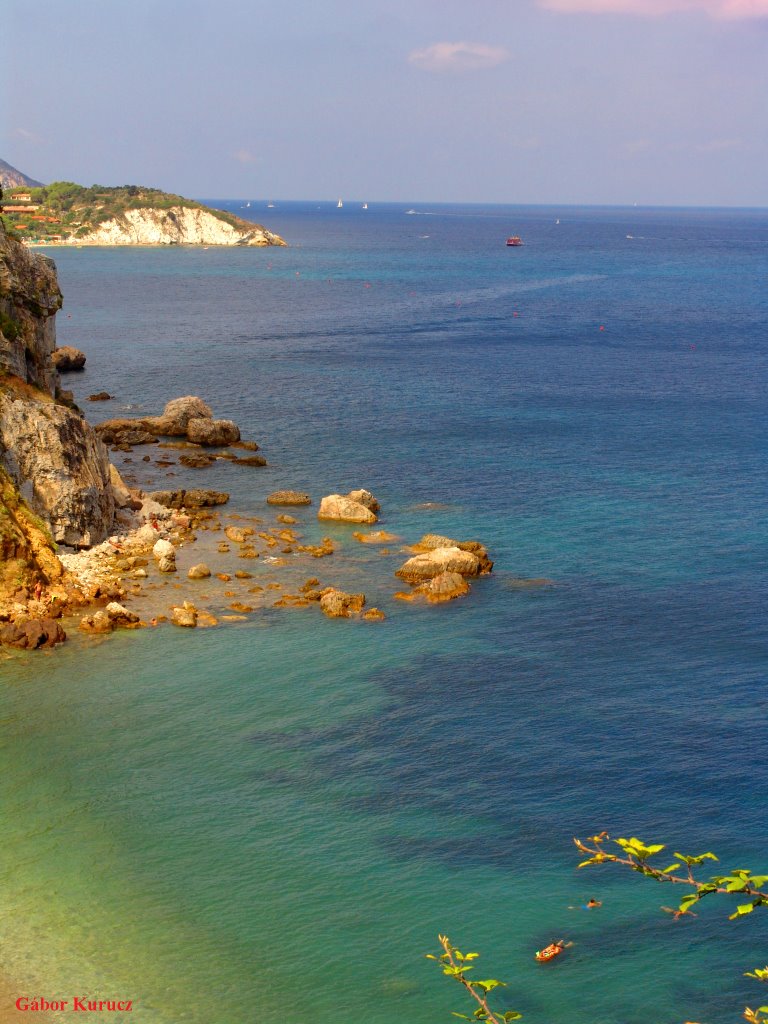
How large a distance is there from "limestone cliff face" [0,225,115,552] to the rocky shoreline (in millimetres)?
82

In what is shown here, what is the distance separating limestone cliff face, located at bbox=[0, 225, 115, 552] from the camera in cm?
6244

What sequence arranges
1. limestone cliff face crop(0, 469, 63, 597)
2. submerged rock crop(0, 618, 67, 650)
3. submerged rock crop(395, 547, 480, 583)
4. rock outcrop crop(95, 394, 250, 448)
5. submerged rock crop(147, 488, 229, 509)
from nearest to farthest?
submerged rock crop(0, 618, 67, 650)
limestone cliff face crop(0, 469, 63, 597)
submerged rock crop(395, 547, 480, 583)
submerged rock crop(147, 488, 229, 509)
rock outcrop crop(95, 394, 250, 448)

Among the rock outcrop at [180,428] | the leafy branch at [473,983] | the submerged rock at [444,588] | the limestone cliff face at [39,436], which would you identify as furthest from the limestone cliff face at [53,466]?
the leafy branch at [473,983]

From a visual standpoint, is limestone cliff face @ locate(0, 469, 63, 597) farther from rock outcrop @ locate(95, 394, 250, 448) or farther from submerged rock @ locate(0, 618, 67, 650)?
rock outcrop @ locate(95, 394, 250, 448)

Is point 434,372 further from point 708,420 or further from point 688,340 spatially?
point 688,340

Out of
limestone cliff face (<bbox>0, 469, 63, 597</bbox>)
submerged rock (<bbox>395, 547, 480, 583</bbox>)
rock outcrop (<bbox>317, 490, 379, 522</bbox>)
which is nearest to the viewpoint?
limestone cliff face (<bbox>0, 469, 63, 597</bbox>)

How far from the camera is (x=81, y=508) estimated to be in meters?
63.8

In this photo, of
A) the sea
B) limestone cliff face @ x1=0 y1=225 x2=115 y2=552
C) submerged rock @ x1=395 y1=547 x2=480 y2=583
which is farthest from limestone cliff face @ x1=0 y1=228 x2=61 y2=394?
submerged rock @ x1=395 y1=547 x2=480 y2=583

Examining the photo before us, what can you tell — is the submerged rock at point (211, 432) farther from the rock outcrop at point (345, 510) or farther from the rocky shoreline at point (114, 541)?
the rock outcrop at point (345, 510)

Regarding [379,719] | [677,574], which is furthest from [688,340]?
[379,719]

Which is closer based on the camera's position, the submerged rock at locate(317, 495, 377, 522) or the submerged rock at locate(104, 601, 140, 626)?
the submerged rock at locate(104, 601, 140, 626)

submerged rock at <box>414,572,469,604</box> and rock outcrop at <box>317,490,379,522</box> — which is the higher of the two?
rock outcrop at <box>317,490,379,522</box>

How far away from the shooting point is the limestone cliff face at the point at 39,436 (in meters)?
62.4

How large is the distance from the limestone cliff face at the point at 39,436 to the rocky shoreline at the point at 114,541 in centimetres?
8
